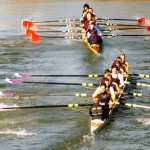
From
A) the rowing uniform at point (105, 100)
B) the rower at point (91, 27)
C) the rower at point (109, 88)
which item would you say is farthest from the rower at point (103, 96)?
the rower at point (91, 27)

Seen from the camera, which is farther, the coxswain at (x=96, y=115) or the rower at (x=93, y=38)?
the rower at (x=93, y=38)

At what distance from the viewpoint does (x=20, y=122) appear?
15.9m

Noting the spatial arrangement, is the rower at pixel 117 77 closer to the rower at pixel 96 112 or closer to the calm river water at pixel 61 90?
the calm river water at pixel 61 90

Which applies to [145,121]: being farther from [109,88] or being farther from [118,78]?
[118,78]

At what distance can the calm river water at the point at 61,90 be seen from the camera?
47.6ft

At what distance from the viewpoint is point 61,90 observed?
19.4 metres

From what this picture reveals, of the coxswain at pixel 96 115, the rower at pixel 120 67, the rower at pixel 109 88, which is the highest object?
the rower at pixel 120 67

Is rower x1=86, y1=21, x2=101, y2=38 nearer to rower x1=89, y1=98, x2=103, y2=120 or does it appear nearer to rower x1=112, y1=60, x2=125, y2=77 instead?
rower x1=112, y1=60, x2=125, y2=77

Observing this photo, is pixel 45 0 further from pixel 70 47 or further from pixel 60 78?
pixel 60 78

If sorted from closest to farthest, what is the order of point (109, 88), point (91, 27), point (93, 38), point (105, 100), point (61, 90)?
1. point (105, 100)
2. point (109, 88)
3. point (61, 90)
4. point (93, 38)
5. point (91, 27)

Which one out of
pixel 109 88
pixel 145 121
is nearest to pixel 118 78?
pixel 109 88

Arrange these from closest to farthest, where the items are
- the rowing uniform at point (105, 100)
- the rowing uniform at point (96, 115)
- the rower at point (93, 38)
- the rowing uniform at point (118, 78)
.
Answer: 1. the rowing uniform at point (96, 115)
2. the rowing uniform at point (105, 100)
3. the rowing uniform at point (118, 78)
4. the rower at point (93, 38)

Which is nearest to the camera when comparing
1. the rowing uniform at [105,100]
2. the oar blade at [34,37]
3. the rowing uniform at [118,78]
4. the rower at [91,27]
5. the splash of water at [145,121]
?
the rowing uniform at [105,100]

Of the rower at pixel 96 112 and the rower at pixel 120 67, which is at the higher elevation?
the rower at pixel 120 67
